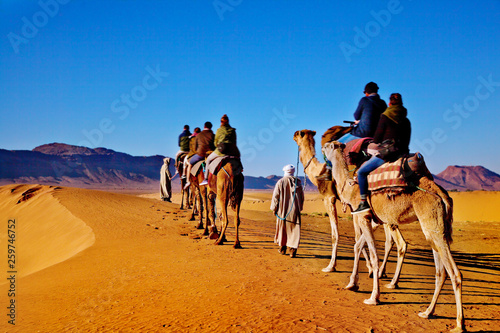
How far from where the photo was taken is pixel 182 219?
55.9ft

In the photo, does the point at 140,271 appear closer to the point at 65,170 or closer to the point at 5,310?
the point at 5,310

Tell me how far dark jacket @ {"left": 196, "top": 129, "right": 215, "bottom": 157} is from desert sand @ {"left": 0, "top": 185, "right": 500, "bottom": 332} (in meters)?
3.10

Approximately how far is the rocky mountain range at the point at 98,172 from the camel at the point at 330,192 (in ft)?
358

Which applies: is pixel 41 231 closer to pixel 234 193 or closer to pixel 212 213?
pixel 212 213

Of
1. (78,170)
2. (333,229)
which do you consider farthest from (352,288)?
(78,170)

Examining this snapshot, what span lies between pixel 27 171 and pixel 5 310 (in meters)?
138

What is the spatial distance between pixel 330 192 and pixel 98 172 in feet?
473

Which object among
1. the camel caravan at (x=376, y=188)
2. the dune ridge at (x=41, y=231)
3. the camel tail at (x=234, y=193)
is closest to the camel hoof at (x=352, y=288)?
the camel caravan at (x=376, y=188)

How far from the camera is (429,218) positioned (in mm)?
5891

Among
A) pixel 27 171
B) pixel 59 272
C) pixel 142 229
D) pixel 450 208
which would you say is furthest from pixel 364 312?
pixel 27 171

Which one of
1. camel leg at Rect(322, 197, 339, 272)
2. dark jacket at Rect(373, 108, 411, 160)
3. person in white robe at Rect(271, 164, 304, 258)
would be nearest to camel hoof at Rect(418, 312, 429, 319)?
dark jacket at Rect(373, 108, 411, 160)

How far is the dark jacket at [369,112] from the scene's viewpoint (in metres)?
7.67

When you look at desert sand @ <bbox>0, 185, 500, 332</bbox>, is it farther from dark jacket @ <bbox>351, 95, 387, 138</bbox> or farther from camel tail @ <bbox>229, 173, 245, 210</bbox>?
dark jacket @ <bbox>351, 95, 387, 138</bbox>

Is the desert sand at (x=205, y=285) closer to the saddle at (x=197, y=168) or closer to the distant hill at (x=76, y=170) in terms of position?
the saddle at (x=197, y=168)
